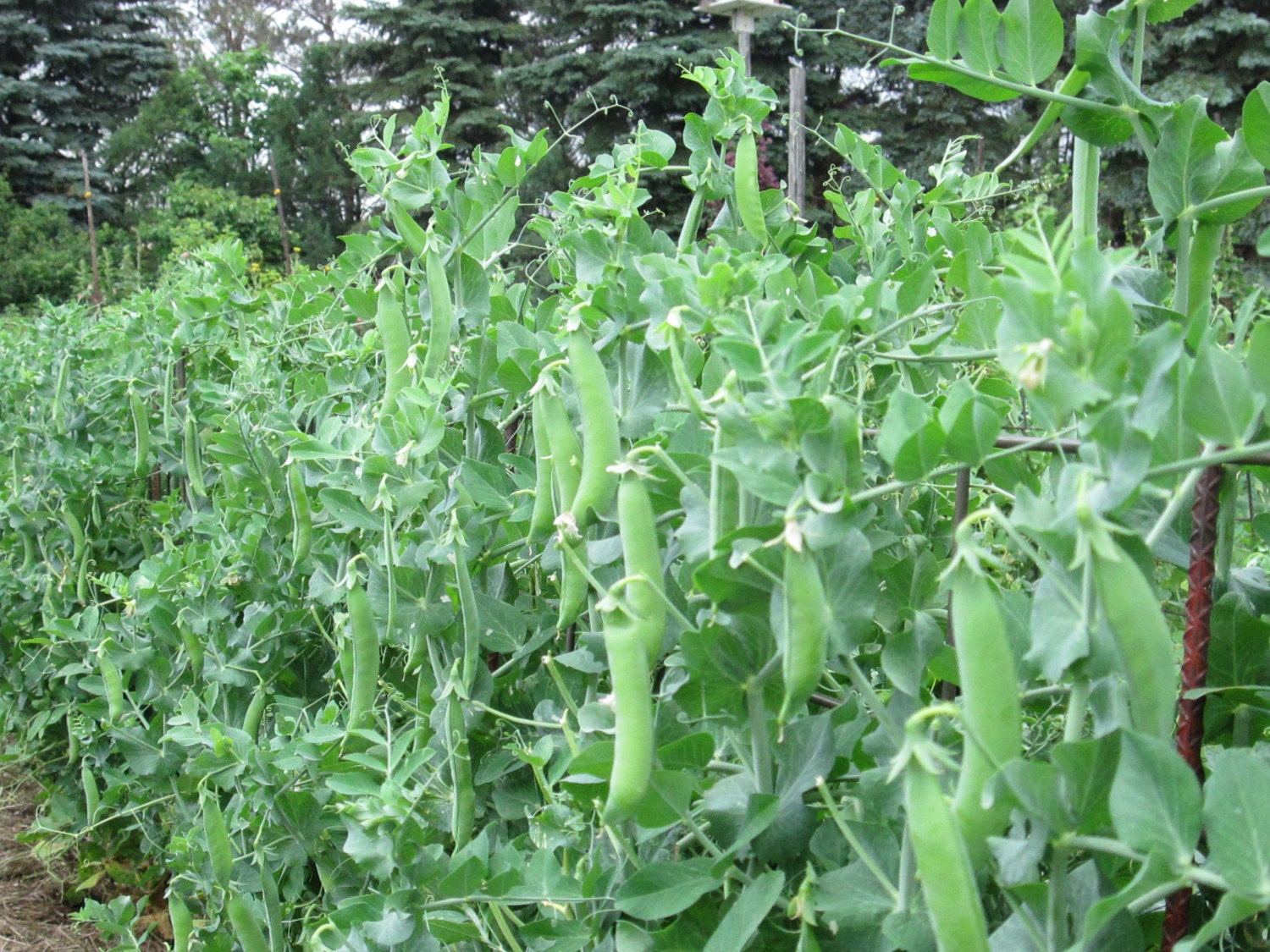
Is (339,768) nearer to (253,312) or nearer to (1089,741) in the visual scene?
(1089,741)

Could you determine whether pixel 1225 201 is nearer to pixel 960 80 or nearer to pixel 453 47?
pixel 960 80

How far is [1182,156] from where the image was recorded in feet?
2.75

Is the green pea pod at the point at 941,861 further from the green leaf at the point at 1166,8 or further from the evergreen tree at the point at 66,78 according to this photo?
the evergreen tree at the point at 66,78

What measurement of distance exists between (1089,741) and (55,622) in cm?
214

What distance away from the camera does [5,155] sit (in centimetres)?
1961

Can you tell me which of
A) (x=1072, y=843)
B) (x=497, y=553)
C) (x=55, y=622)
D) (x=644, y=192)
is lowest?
(x=55, y=622)

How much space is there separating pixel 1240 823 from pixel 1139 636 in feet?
0.38

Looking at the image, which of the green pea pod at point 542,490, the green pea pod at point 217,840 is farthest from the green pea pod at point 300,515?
the green pea pod at point 542,490

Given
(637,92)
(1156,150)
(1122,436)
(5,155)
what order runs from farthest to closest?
(5,155) → (637,92) → (1156,150) → (1122,436)

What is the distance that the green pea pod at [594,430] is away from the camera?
3.03 feet

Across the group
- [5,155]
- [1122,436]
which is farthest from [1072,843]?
[5,155]

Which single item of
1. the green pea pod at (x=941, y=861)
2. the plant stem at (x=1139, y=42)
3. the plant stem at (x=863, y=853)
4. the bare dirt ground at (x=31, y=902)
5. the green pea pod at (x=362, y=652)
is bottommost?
the bare dirt ground at (x=31, y=902)

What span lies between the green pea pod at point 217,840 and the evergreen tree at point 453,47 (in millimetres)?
16592

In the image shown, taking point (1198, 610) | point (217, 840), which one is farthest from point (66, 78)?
point (1198, 610)
